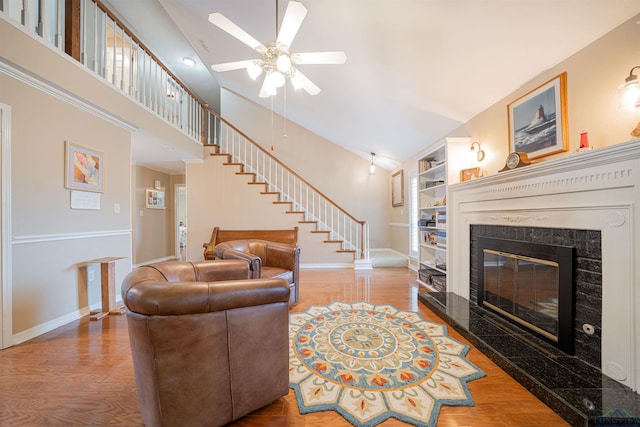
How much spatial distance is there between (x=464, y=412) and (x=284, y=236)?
391 centimetres

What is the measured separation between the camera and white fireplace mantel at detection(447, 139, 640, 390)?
54.9 inches

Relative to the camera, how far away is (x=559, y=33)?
181 centimetres

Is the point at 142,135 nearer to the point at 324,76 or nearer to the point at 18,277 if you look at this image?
the point at 18,277

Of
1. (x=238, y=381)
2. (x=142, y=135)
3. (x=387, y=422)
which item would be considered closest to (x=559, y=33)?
(x=387, y=422)

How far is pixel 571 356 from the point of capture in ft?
5.63

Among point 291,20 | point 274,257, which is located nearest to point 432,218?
point 274,257

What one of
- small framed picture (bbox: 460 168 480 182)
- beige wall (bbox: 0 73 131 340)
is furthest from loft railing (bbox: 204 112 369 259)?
beige wall (bbox: 0 73 131 340)

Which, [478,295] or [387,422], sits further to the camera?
[478,295]

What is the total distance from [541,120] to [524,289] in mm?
1512

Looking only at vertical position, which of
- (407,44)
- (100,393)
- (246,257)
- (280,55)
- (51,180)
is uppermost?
(407,44)

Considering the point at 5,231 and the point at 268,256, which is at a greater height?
the point at 5,231

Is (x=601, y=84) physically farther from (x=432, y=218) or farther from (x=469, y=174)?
(x=432, y=218)

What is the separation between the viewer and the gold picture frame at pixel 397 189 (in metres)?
5.66

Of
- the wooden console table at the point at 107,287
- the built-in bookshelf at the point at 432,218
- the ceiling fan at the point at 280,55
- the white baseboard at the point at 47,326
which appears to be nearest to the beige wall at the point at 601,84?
the built-in bookshelf at the point at 432,218
